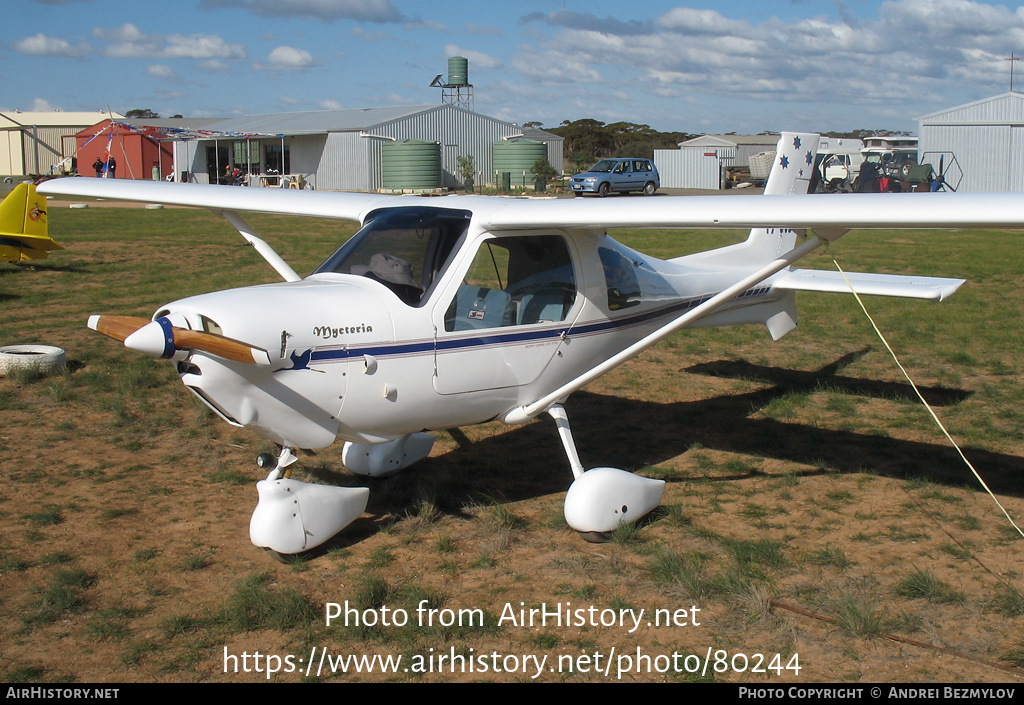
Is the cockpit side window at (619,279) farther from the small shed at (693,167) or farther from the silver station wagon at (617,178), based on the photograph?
the small shed at (693,167)

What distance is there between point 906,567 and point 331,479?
381 cm

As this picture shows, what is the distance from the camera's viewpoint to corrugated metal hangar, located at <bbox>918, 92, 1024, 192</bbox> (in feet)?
126

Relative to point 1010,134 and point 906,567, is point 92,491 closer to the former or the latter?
point 906,567

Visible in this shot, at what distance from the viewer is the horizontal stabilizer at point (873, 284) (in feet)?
23.1

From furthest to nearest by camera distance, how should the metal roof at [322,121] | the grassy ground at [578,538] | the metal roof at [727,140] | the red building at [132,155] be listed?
the metal roof at [727,140] < the red building at [132,155] < the metal roof at [322,121] < the grassy ground at [578,538]

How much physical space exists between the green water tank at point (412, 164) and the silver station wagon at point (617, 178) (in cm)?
746

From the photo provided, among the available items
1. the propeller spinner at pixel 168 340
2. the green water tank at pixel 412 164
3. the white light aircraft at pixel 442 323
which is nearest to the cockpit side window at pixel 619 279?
the white light aircraft at pixel 442 323

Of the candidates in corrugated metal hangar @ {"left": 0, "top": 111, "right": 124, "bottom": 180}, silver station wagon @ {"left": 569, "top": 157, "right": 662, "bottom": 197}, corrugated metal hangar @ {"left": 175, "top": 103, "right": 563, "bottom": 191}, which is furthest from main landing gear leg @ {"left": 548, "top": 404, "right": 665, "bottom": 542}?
corrugated metal hangar @ {"left": 0, "top": 111, "right": 124, "bottom": 180}

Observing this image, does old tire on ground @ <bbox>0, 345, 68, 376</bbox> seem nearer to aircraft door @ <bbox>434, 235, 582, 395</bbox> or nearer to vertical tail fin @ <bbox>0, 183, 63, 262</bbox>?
aircraft door @ <bbox>434, 235, 582, 395</bbox>

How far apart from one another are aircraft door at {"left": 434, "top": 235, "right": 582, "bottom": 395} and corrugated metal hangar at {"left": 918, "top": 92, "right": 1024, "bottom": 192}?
3886cm

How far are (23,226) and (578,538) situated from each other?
1376cm

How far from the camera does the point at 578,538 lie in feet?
17.6

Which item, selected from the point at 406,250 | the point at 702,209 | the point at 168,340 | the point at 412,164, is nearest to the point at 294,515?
the point at 168,340
